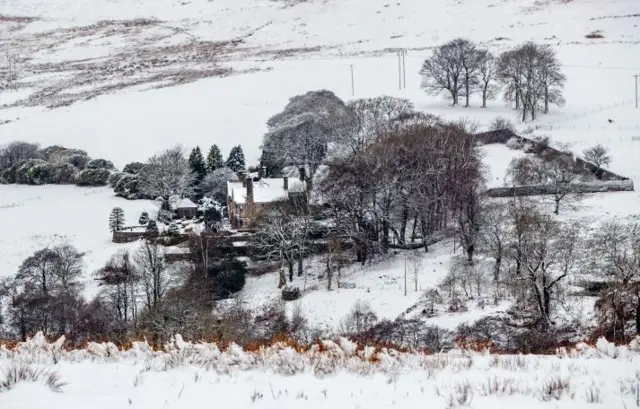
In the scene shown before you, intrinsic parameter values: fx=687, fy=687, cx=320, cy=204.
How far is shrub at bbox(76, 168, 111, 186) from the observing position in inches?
2083

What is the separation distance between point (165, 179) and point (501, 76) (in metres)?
30.9

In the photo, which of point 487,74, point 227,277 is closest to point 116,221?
point 227,277

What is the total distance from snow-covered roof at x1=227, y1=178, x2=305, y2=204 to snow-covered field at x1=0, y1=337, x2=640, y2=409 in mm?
31684

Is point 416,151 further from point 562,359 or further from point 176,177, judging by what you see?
point 562,359

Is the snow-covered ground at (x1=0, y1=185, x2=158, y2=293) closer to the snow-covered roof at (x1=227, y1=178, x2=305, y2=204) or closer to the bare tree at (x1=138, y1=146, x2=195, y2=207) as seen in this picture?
the bare tree at (x1=138, y1=146, x2=195, y2=207)

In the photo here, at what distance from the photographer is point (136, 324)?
24781 millimetres

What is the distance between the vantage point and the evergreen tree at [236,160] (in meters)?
52.2

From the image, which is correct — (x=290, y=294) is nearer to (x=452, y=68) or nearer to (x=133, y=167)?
(x=133, y=167)

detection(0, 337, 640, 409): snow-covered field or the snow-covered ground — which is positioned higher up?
detection(0, 337, 640, 409): snow-covered field

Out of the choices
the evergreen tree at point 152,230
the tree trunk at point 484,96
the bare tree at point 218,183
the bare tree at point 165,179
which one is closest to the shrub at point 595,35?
the tree trunk at point 484,96

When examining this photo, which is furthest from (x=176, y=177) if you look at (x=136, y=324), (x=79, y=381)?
(x=79, y=381)

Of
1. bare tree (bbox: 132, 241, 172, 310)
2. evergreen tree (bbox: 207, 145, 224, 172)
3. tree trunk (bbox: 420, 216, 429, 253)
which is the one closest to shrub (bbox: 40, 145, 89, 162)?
evergreen tree (bbox: 207, 145, 224, 172)

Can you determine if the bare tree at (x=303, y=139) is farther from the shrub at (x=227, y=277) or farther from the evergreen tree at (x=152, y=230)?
the shrub at (x=227, y=277)

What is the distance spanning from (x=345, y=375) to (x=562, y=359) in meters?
3.06
